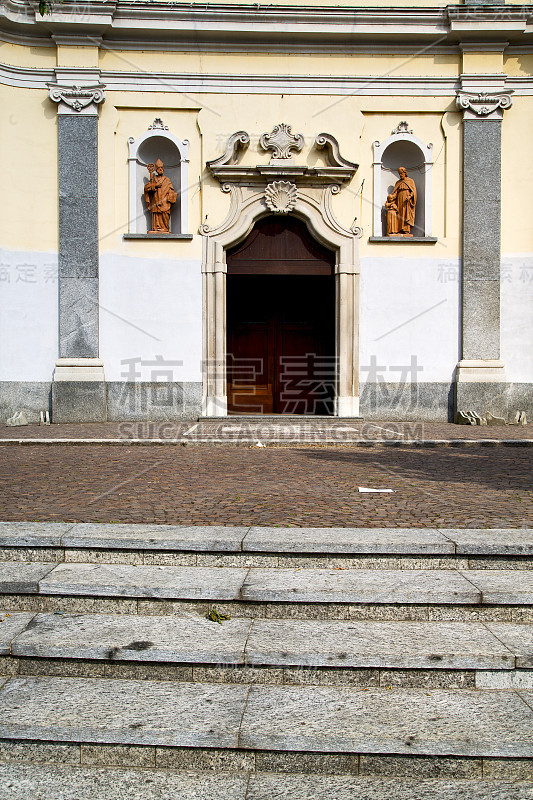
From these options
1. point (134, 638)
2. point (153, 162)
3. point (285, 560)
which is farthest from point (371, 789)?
point (153, 162)

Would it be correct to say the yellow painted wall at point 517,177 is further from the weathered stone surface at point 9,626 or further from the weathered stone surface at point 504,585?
the weathered stone surface at point 9,626

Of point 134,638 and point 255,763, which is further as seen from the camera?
point 134,638

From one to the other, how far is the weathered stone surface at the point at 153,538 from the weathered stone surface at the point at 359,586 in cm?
35

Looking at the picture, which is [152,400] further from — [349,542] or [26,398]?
[349,542]

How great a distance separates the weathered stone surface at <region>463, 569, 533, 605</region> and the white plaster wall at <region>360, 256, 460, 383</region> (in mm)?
10544

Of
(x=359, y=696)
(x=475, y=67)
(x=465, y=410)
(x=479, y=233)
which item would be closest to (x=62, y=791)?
(x=359, y=696)

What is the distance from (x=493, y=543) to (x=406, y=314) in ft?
35.0

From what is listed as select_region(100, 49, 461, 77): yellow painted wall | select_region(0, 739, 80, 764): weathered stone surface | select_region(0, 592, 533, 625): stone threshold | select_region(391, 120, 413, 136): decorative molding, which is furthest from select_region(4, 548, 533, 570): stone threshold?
select_region(100, 49, 461, 77): yellow painted wall

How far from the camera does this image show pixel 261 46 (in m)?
14.8

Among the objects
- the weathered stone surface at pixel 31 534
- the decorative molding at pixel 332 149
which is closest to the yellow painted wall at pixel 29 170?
the decorative molding at pixel 332 149

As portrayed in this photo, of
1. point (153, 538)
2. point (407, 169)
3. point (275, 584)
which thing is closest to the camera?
point (275, 584)

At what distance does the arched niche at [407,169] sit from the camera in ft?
49.4

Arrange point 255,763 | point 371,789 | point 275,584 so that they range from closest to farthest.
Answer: point 371,789 < point 255,763 < point 275,584

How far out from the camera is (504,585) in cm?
445
